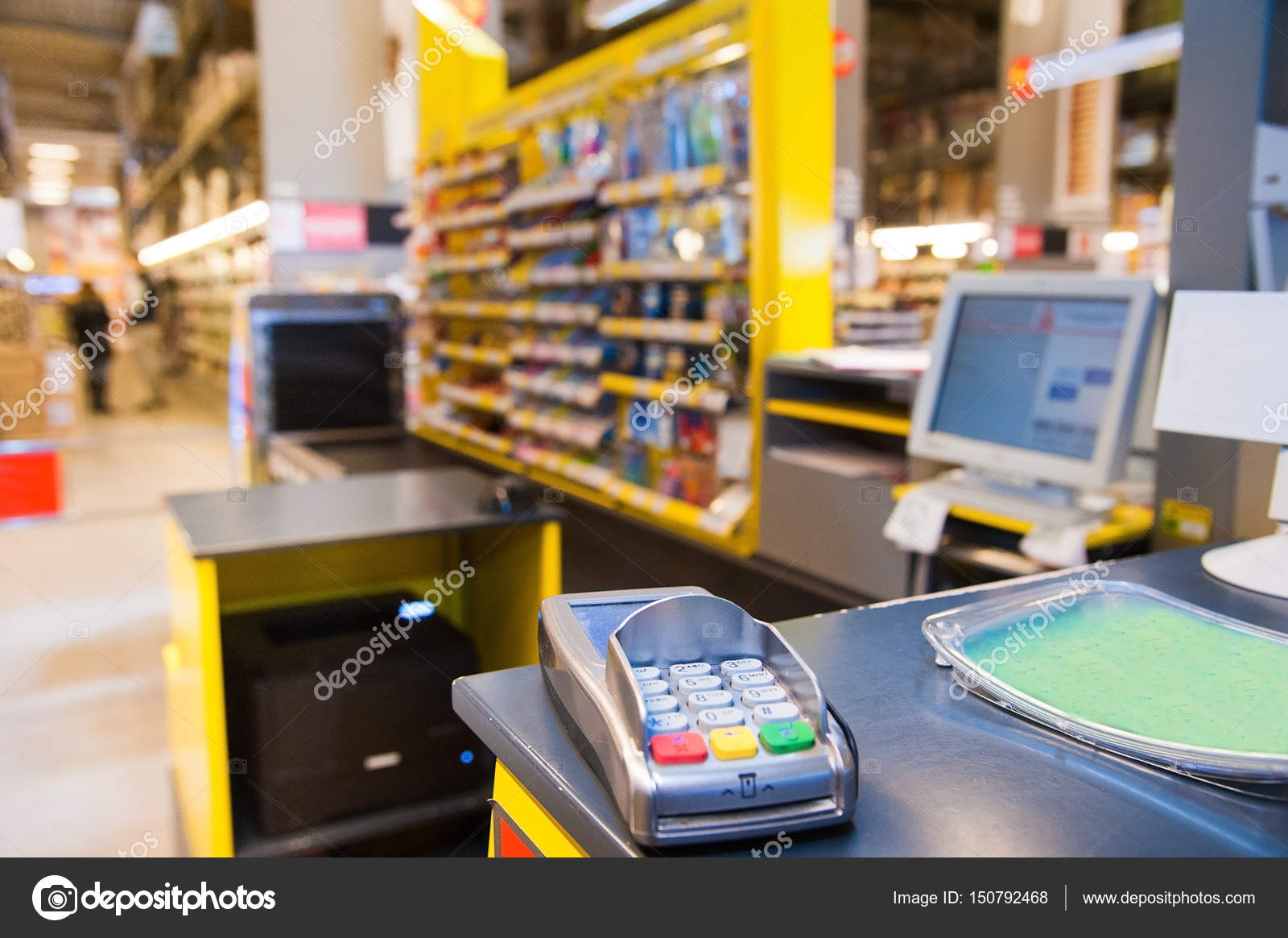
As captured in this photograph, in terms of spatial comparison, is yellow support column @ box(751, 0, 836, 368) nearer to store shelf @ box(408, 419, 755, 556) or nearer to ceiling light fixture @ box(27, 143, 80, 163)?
store shelf @ box(408, 419, 755, 556)

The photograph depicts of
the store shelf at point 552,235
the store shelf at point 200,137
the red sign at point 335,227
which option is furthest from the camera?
the store shelf at point 200,137

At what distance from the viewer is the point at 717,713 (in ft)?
2.40

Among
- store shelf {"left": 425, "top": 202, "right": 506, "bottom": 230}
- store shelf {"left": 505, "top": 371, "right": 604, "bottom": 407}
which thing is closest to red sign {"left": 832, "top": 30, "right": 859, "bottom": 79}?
store shelf {"left": 425, "top": 202, "right": 506, "bottom": 230}

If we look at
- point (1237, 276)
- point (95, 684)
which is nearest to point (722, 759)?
point (1237, 276)

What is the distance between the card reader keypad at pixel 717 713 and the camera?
2.23ft

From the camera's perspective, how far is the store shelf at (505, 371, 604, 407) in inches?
205

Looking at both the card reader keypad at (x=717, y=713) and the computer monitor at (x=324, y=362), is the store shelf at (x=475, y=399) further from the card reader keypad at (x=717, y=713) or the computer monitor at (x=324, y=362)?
the card reader keypad at (x=717, y=713)

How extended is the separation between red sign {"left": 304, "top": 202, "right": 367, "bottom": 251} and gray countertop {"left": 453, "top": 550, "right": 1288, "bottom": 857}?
8.18 metres

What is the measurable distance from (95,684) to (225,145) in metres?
8.12

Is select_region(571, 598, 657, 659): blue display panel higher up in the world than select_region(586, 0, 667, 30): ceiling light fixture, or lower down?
lower down

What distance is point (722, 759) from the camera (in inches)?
26.6

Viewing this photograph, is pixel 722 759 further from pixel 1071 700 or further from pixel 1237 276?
pixel 1237 276

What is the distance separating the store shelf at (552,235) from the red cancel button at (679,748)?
4.68m

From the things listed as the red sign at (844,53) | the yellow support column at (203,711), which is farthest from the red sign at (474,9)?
the yellow support column at (203,711)
